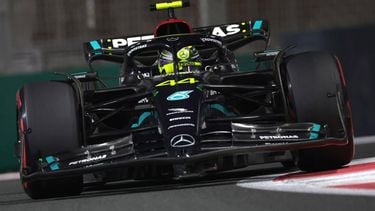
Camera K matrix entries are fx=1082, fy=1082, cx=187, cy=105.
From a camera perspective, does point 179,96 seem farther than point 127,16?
No

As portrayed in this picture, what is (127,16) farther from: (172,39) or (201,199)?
(201,199)

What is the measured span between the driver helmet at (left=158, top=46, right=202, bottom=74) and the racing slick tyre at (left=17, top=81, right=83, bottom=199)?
4.15 feet

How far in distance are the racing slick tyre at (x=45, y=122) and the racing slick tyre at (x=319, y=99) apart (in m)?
1.60

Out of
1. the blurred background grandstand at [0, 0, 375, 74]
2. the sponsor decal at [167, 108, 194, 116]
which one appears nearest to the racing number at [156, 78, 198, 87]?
the sponsor decal at [167, 108, 194, 116]

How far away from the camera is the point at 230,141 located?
7.45 metres

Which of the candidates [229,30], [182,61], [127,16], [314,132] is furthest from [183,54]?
[127,16]

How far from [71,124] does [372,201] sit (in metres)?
2.53

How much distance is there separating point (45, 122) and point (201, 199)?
5.09ft

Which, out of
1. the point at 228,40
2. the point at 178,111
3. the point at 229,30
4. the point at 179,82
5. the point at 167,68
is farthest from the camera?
the point at 229,30

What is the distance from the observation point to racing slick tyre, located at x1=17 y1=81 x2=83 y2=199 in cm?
774

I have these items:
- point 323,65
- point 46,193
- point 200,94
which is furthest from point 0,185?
point 323,65

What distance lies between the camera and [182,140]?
7.37 m

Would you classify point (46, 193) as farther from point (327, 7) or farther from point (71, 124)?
point (327, 7)

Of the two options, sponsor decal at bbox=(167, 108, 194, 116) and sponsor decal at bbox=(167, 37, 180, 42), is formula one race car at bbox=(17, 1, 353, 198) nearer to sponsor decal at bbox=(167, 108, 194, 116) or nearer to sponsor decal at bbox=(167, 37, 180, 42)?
sponsor decal at bbox=(167, 108, 194, 116)
